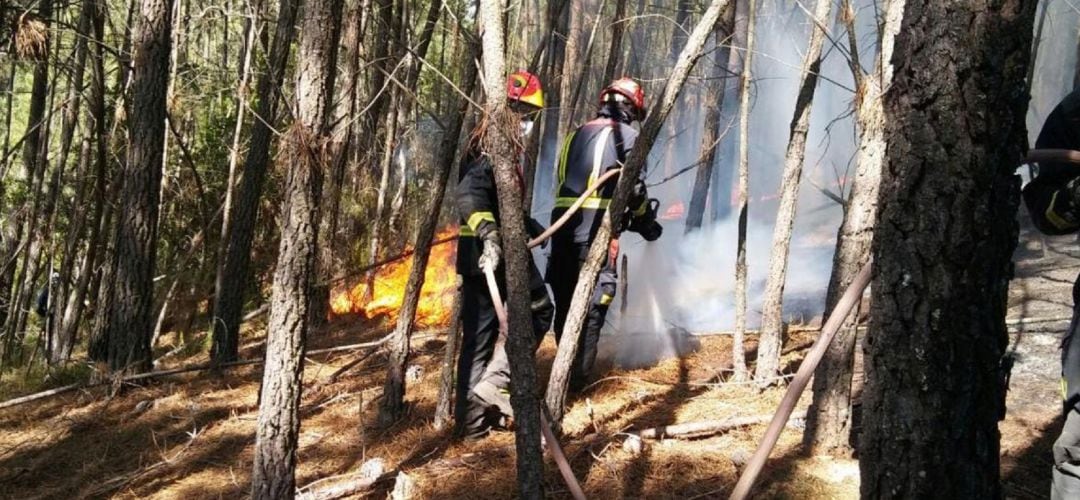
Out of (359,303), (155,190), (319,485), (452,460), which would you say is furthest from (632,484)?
(359,303)

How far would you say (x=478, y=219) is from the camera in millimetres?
4559

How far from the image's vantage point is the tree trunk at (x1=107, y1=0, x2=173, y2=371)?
7348 millimetres

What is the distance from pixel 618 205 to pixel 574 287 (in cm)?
117

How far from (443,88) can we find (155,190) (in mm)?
9435

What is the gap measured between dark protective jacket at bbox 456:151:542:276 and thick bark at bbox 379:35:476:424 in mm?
371

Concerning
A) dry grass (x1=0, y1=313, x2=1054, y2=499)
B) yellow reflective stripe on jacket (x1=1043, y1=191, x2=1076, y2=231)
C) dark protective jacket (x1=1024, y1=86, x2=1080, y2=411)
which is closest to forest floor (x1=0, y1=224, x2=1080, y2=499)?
dry grass (x1=0, y1=313, x2=1054, y2=499)

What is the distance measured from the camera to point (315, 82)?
3934 mm

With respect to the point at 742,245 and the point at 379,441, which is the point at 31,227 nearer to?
the point at 379,441

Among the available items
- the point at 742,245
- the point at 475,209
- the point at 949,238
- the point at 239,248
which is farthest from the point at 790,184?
the point at 239,248

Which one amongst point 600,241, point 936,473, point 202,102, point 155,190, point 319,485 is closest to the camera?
point 936,473

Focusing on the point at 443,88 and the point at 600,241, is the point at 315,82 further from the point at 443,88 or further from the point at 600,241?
the point at 443,88

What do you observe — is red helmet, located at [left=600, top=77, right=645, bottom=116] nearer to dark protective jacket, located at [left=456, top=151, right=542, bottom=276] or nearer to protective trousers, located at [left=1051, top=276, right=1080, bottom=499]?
dark protective jacket, located at [left=456, top=151, right=542, bottom=276]

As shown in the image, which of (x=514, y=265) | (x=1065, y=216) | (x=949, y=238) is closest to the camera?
(x=949, y=238)

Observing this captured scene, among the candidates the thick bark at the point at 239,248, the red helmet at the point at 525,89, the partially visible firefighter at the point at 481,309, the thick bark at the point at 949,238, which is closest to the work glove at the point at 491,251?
the partially visible firefighter at the point at 481,309
